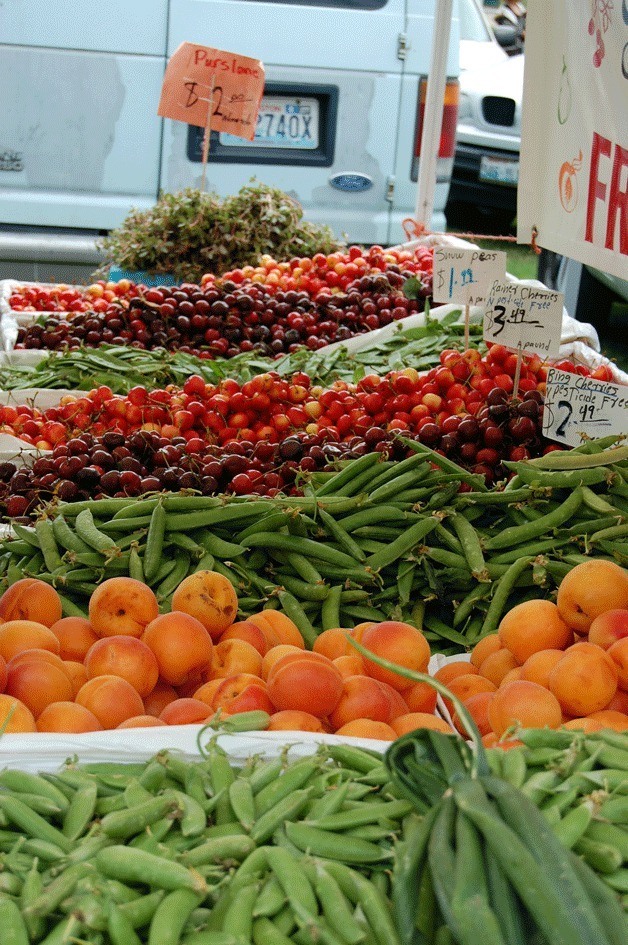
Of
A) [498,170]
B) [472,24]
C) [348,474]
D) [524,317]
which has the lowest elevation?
[348,474]

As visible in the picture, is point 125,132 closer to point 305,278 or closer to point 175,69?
point 175,69

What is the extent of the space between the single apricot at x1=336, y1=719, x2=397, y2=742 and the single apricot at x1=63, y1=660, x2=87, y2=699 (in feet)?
1.61

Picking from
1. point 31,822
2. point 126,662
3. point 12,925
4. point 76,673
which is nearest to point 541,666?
point 126,662

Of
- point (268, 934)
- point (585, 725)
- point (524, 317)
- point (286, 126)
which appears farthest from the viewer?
point (286, 126)

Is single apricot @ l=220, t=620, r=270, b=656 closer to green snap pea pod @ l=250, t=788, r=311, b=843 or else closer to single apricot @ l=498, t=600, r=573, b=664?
single apricot @ l=498, t=600, r=573, b=664

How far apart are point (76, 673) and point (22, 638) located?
0.12 metres

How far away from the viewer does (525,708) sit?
1.72m

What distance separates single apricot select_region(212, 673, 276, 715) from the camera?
5.77 ft

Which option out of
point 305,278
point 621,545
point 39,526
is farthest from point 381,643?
point 305,278

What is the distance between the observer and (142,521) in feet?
8.15

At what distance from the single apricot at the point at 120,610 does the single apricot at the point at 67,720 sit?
0.92 feet

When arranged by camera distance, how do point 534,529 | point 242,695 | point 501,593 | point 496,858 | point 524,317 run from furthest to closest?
point 524,317 → point 534,529 → point 501,593 → point 242,695 → point 496,858

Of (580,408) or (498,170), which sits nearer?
(580,408)

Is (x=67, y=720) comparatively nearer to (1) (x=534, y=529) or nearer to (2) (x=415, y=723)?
(2) (x=415, y=723)
